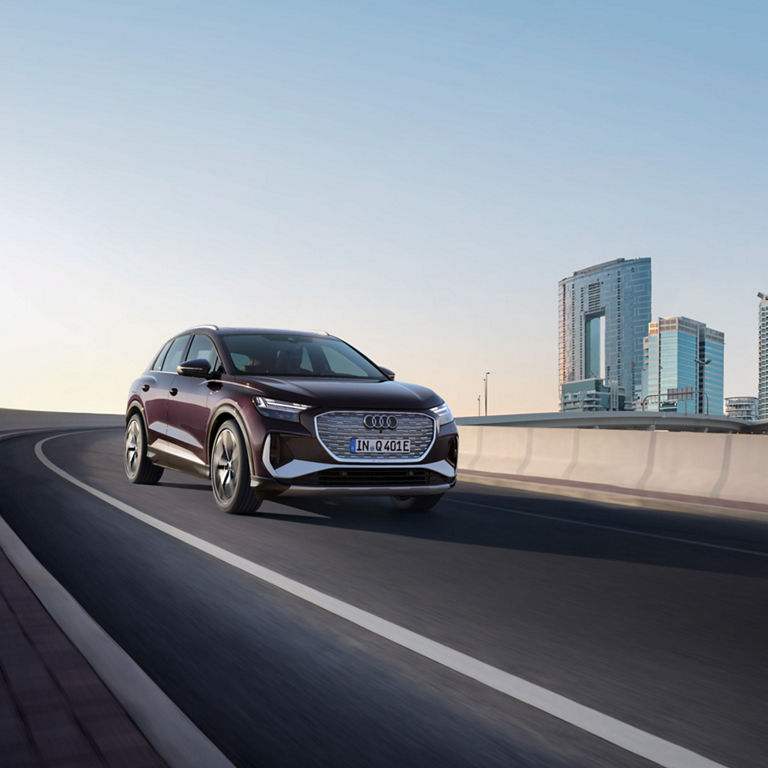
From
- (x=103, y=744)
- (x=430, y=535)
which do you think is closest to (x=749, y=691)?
(x=103, y=744)

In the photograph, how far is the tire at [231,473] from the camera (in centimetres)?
832

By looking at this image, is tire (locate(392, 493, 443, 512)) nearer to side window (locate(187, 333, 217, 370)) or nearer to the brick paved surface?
side window (locate(187, 333, 217, 370))

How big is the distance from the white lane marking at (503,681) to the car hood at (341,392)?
7.24 feet

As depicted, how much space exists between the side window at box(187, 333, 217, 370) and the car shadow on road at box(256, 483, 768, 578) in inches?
69.4

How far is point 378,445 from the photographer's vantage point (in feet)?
26.7

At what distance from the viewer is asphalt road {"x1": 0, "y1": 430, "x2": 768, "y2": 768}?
9.95 feet

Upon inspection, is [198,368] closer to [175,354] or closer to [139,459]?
[175,354]

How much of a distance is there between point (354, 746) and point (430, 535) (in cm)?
492

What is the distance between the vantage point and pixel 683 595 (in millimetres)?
5477

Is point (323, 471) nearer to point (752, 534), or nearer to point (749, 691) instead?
point (752, 534)

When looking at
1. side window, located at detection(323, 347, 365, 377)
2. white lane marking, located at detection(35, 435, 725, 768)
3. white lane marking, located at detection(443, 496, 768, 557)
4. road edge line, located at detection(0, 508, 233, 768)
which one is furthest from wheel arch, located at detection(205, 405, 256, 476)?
road edge line, located at detection(0, 508, 233, 768)

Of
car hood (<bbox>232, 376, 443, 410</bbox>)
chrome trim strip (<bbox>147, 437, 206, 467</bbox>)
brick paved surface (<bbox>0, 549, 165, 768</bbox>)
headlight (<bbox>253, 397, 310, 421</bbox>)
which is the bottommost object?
brick paved surface (<bbox>0, 549, 165, 768</bbox>)

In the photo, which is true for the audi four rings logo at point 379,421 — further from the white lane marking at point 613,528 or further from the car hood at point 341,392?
the white lane marking at point 613,528

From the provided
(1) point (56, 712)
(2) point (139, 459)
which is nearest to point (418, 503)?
(2) point (139, 459)
